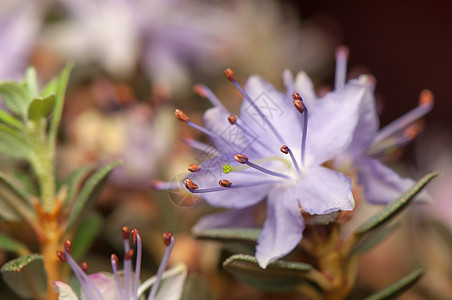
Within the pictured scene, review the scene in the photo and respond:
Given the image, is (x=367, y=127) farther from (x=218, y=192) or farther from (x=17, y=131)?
(x=17, y=131)

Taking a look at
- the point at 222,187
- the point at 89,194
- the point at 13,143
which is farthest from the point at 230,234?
the point at 13,143

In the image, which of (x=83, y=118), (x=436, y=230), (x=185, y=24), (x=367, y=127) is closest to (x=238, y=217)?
(x=367, y=127)

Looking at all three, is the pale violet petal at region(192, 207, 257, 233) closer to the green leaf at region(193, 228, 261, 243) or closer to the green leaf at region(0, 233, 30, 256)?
the green leaf at region(193, 228, 261, 243)

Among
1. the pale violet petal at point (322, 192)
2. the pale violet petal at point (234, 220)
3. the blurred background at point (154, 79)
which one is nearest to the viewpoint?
the pale violet petal at point (322, 192)

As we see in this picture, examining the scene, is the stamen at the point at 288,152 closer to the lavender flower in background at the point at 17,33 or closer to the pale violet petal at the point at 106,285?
the pale violet petal at the point at 106,285

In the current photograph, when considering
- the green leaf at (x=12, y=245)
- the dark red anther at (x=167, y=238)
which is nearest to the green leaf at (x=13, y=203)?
the green leaf at (x=12, y=245)

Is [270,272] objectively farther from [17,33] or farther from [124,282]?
[17,33]
